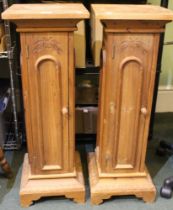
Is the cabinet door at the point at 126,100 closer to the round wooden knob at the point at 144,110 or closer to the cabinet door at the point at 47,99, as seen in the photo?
the round wooden knob at the point at 144,110

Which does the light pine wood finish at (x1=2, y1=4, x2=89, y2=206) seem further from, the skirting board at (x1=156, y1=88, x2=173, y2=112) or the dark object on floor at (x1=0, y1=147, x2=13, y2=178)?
the skirting board at (x1=156, y1=88, x2=173, y2=112)

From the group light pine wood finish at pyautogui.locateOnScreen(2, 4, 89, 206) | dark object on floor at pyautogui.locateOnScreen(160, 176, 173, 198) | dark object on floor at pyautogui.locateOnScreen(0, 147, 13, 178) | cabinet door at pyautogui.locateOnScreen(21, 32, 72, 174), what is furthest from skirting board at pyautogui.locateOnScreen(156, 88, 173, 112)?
dark object on floor at pyautogui.locateOnScreen(0, 147, 13, 178)

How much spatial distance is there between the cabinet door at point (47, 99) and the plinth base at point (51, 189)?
0.05 metres

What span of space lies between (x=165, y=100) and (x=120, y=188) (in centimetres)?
110

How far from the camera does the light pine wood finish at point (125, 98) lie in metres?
1.22

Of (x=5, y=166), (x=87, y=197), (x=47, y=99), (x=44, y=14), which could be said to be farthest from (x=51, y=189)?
(x=44, y=14)

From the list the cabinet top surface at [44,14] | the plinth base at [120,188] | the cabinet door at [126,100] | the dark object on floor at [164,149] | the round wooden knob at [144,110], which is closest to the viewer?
the cabinet top surface at [44,14]

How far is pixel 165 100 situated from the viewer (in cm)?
238

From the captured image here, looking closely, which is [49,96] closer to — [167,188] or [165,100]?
[167,188]

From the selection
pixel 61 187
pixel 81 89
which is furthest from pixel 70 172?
pixel 81 89

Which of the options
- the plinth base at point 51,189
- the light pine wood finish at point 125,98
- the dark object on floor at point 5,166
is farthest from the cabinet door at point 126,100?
the dark object on floor at point 5,166

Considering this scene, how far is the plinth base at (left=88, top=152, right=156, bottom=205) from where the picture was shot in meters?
1.48

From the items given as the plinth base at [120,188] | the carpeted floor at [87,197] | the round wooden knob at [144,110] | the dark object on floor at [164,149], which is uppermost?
the round wooden knob at [144,110]

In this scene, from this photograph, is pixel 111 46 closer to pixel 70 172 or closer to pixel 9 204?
pixel 70 172
